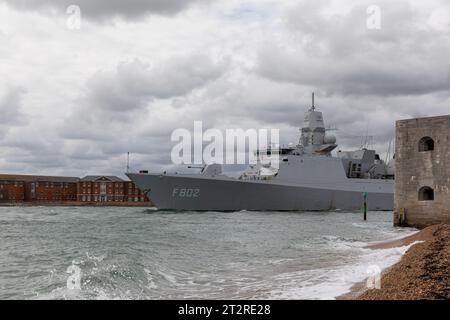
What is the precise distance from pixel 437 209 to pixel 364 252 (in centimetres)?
759

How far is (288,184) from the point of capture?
130 feet

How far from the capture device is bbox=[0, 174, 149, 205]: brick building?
8212 centimetres

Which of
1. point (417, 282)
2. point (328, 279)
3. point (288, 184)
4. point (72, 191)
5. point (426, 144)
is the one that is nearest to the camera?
point (417, 282)

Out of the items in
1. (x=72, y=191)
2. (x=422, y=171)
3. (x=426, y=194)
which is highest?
(x=422, y=171)

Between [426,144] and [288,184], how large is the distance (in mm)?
18883

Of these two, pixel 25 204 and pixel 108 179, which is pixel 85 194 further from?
pixel 25 204

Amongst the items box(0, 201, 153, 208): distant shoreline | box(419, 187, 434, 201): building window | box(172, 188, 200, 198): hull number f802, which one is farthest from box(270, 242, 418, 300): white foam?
box(0, 201, 153, 208): distant shoreline

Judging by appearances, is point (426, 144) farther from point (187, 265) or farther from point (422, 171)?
point (187, 265)

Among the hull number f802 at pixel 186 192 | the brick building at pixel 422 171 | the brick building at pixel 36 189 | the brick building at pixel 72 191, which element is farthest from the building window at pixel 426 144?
the brick building at pixel 36 189

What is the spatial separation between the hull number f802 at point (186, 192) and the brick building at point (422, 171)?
18.8 metres

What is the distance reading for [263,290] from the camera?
8.64m

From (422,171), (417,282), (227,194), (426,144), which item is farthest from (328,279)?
(227,194)

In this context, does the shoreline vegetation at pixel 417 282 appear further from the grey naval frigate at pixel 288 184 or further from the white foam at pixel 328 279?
the grey naval frigate at pixel 288 184
